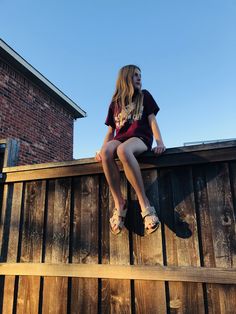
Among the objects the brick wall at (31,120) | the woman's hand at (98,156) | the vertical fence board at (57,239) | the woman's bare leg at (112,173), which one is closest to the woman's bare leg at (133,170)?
the woman's bare leg at (112,173)

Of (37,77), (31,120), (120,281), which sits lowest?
(120,281)

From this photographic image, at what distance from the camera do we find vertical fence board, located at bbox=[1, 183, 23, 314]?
88.6 inches

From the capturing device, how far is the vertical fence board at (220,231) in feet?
5.39

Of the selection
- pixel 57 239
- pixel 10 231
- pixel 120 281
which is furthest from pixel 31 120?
pixel 120 281

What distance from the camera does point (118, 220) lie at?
6.44ft

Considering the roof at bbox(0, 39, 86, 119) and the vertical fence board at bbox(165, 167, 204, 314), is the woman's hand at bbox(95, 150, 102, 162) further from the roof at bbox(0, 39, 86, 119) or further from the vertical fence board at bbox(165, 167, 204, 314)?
the roof at bbox(0, 39, 86, 119)

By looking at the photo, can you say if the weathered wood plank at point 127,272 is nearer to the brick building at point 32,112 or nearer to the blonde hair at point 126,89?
the blonde hair at point 126,89

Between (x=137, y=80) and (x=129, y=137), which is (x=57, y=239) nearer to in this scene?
(x=129, y=137)

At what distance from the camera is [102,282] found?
6.47 feet

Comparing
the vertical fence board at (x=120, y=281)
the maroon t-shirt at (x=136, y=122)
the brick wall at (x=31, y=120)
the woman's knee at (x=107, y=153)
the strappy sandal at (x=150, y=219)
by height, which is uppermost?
the brick wall at (x=31, y=120)

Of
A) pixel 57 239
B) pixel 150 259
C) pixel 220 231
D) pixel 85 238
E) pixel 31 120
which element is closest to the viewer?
pixel 220 231

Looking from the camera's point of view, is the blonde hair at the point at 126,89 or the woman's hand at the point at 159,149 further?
the blonde hair at the point at 126,89

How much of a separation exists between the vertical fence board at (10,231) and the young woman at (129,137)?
94cm

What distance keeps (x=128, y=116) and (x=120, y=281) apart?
4.32ft
